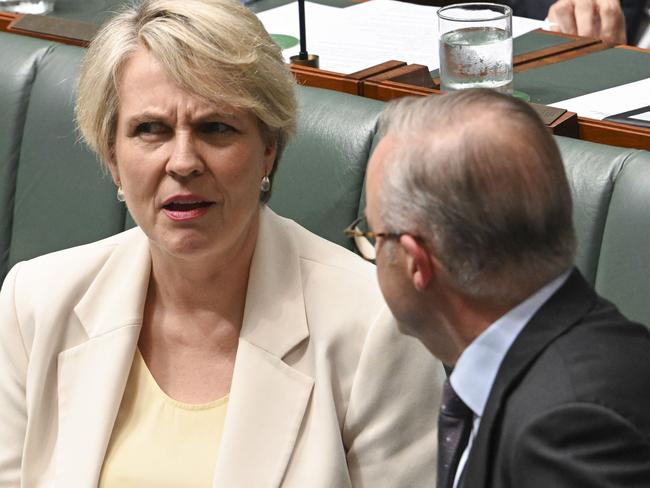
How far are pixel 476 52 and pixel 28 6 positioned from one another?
4.56 feet

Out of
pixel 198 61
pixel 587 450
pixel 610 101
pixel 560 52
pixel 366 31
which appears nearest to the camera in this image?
pixel 587 450

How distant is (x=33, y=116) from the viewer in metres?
2.73

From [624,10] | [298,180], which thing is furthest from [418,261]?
[624,10]

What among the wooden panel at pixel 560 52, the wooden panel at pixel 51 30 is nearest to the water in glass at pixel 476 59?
the wooden panel at pixel 560 52

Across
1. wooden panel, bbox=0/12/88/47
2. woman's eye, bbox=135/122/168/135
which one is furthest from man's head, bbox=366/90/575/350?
wooden panel, bbox=0/12/88/47

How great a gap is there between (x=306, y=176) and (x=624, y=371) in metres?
1.14

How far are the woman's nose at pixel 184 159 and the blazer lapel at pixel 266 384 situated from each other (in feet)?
0.62

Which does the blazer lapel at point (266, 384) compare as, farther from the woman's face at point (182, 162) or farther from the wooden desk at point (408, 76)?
the wooden desk at point (408, 76)

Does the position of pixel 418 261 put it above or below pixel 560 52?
above

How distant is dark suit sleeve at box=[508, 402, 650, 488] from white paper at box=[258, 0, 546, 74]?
1.55 m

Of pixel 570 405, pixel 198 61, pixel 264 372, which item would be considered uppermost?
pixel 198 61

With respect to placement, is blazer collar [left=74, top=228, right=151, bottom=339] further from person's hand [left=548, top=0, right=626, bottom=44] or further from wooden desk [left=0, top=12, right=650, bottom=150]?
person's hand [left=548, top=0, right=626, bottom=44]

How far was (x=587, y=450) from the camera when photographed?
1220 millimetres

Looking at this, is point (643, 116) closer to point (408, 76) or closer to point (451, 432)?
point (408, 76)
